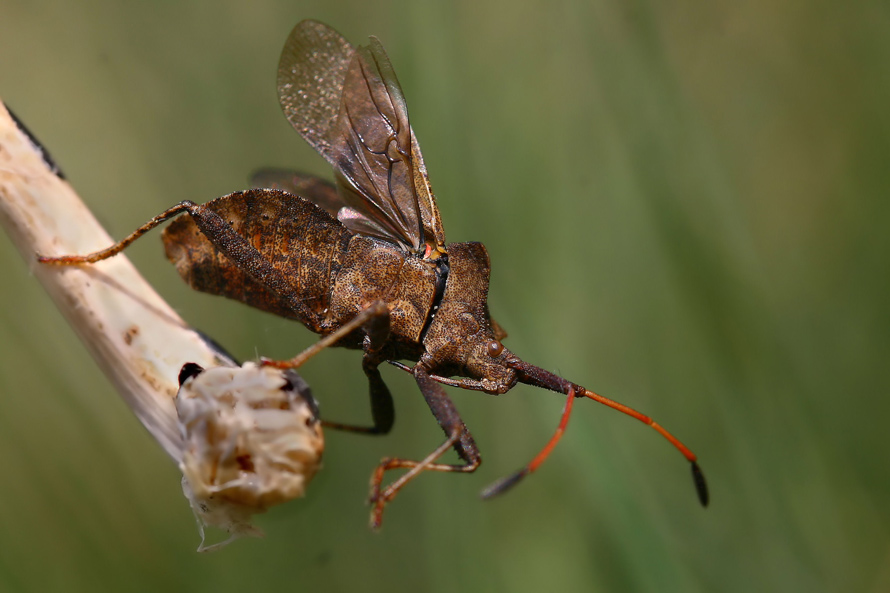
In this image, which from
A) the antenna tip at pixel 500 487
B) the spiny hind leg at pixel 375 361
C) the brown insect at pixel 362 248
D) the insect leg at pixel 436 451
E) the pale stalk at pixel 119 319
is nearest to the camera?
the pale stalk at pixel 119 319

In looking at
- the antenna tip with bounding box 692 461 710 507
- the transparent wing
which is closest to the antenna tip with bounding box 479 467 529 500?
the antenna tip with bounding box 692 461 710 507

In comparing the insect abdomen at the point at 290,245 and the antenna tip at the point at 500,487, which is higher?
the insect abdomen at the point at 290,245

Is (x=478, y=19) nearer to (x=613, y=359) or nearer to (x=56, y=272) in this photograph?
(x=613, y=359)

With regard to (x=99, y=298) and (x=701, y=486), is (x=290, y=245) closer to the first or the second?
(x=99, y=298)

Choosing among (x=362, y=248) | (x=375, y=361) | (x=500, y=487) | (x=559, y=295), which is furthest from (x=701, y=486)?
(x=362, y=248)

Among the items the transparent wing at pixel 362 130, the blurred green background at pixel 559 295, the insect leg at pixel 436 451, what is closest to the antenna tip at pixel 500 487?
the insect leg at pixel 436 451

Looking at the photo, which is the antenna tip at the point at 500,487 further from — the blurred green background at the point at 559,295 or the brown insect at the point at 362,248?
the blurred green background at the point at 559,295

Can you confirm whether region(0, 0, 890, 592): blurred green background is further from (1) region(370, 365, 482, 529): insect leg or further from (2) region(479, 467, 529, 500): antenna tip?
(2) region(479, 467, 529, 500): antenna tip

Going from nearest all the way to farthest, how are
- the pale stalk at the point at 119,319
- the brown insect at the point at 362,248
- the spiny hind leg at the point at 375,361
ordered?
the pale stalk at the point at 119,319 < the spiny hind leg at the point at 375,361 < the brown insect at the point at 362,248
